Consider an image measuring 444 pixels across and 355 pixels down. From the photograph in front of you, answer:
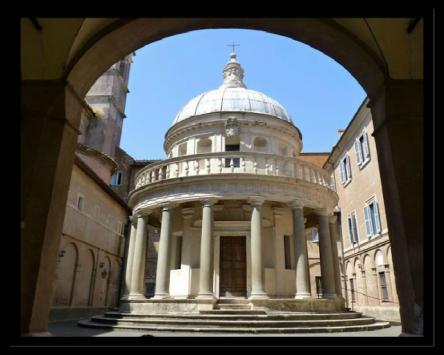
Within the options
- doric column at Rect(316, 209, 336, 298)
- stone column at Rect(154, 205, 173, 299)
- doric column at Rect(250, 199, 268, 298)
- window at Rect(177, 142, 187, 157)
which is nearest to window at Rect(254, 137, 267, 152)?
window at Rect(177, 142, 187, 157)

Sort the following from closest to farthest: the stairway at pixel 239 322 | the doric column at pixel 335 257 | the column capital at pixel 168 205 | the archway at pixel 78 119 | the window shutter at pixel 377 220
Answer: the archway at pixel 78 119
the stairway at pixel 239 322
the column capital at pixel 168 205
the doric column at pixel 335 257
the window shutter at pixel 377 220

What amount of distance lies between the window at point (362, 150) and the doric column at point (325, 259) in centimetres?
683

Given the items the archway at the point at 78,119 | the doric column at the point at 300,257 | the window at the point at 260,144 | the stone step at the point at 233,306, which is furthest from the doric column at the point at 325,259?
the archway at the point at 78,119

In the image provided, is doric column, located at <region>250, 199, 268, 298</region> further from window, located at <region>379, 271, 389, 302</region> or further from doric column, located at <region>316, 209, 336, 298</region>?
window, located at <region>379, 271, 389, 302</region>

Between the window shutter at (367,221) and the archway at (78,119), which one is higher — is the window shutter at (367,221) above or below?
above

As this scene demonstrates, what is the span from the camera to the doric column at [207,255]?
14.3 meters

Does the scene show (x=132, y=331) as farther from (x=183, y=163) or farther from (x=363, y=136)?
(x=363, y=136)

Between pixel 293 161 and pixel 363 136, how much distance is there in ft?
27.4

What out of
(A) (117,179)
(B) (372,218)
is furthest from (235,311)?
(A) (117,179)

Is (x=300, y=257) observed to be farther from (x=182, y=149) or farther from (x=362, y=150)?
(x=362, y=150)

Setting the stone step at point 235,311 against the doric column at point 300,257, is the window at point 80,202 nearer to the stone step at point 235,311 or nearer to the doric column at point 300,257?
the stone step at point 235,311
